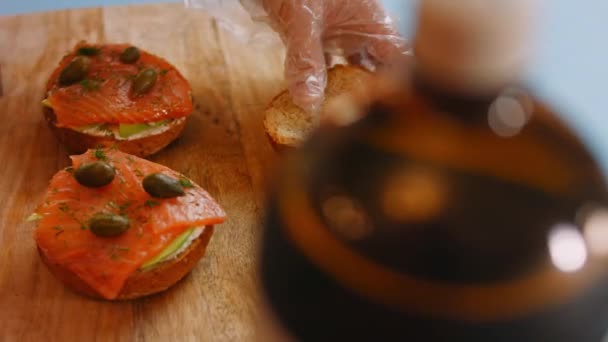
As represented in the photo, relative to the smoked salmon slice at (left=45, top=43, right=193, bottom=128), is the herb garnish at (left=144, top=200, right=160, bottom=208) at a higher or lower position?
higher

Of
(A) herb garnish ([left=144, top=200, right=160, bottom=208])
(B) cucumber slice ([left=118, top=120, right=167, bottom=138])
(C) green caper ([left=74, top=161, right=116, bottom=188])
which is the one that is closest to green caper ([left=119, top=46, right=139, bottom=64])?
(B) cucumber slice ([left=118, top=120, right=167, bottom=138])

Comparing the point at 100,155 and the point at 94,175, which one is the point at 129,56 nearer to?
the point at 100,155

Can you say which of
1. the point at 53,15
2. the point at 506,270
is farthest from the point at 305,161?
the point at 53,15

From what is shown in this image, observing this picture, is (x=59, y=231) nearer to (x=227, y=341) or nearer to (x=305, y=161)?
(x=227, y=341)

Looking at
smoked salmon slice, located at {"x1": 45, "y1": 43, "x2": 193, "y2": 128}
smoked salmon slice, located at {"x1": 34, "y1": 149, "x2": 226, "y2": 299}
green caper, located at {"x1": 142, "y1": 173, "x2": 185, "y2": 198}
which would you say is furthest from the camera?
smoked salmon slice, located at {"x1": 45, "y1": 43, "x2": 193, "y2": 128}

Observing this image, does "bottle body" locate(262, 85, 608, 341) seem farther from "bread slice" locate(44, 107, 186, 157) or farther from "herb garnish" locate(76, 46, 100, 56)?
"herb garnish" locate(76, 46, 100, 56)

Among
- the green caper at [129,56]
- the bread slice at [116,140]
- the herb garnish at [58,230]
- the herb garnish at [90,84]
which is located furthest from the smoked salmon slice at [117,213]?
the green caper at [129,56]

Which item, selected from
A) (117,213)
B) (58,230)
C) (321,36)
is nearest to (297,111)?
(321,36)
